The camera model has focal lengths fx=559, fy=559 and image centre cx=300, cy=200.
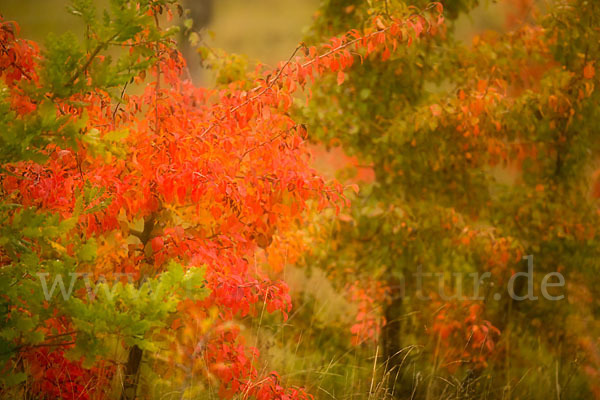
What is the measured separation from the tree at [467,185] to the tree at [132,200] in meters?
1.03

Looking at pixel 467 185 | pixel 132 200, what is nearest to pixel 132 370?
pixel 132 200

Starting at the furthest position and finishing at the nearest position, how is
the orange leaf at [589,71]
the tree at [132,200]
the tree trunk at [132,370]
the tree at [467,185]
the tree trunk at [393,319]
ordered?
the tree trunk at [393,319]
the tree at [467,185]
the orange leaf at [589,71]
the tree trunk at [132,370]
the tree at [132,200]

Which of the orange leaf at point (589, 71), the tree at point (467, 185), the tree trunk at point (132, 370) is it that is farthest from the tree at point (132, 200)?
the orange leaf at point (589, 71)

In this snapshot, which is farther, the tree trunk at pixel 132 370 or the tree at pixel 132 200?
the tree trunk at pixel 132 370

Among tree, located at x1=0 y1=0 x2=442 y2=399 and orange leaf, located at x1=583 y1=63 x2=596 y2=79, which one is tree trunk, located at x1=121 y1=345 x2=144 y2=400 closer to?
tree, located at x1=0 y1=0 x2=442 y2=399

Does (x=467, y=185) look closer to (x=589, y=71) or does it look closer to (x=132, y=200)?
(x=589, y=71)

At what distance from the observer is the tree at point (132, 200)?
2.39 m

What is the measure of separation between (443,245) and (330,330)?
5.23 ft

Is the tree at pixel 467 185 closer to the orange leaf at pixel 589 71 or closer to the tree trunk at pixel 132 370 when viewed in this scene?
the orange leaf at pixel 589 71

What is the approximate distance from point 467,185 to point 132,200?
10.4 feet

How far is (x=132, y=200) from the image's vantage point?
3.12 meters

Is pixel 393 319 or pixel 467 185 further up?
pixel 467 185

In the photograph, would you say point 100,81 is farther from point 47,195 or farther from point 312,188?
point 312,188

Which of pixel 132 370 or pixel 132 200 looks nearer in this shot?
pixel 132 200
